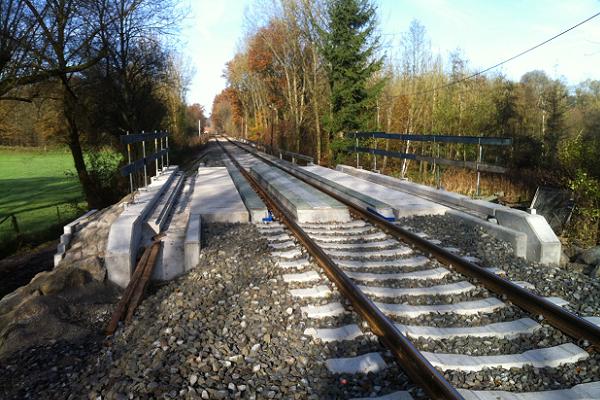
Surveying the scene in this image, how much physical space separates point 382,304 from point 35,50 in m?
14.3

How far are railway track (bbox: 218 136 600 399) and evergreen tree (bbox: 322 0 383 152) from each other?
19.3 meters

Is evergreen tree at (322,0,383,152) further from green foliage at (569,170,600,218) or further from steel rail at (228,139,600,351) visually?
steel rail at (228,139,600,351)

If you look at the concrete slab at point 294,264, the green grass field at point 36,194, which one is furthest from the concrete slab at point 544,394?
the green grass field at point 36,194

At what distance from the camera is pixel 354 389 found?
3527 millimetres

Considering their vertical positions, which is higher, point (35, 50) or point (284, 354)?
point (35, 50)

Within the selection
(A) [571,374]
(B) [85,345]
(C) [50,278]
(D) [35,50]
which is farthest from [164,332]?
(D) [35,50]

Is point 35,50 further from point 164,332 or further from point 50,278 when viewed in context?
point 164,332

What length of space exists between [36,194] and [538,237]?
2811cm

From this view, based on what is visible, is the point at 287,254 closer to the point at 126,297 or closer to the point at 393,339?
the point at 126,297

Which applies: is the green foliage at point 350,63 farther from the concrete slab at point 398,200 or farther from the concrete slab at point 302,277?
the concrete slab at point 302,277

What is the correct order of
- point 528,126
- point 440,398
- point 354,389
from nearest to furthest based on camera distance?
1. point 440,398
2. point 354,389
3. point 528,126

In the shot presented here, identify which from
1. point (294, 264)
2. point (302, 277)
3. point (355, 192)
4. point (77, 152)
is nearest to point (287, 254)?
point (294, 264)

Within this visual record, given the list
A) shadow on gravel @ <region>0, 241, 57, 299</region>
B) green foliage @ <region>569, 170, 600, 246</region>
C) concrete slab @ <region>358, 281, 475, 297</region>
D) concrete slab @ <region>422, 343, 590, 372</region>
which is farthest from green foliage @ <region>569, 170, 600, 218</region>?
shadow on gravel @ <region>0, 241, 57, 299</region>

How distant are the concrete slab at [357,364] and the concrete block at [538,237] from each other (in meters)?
3.98
